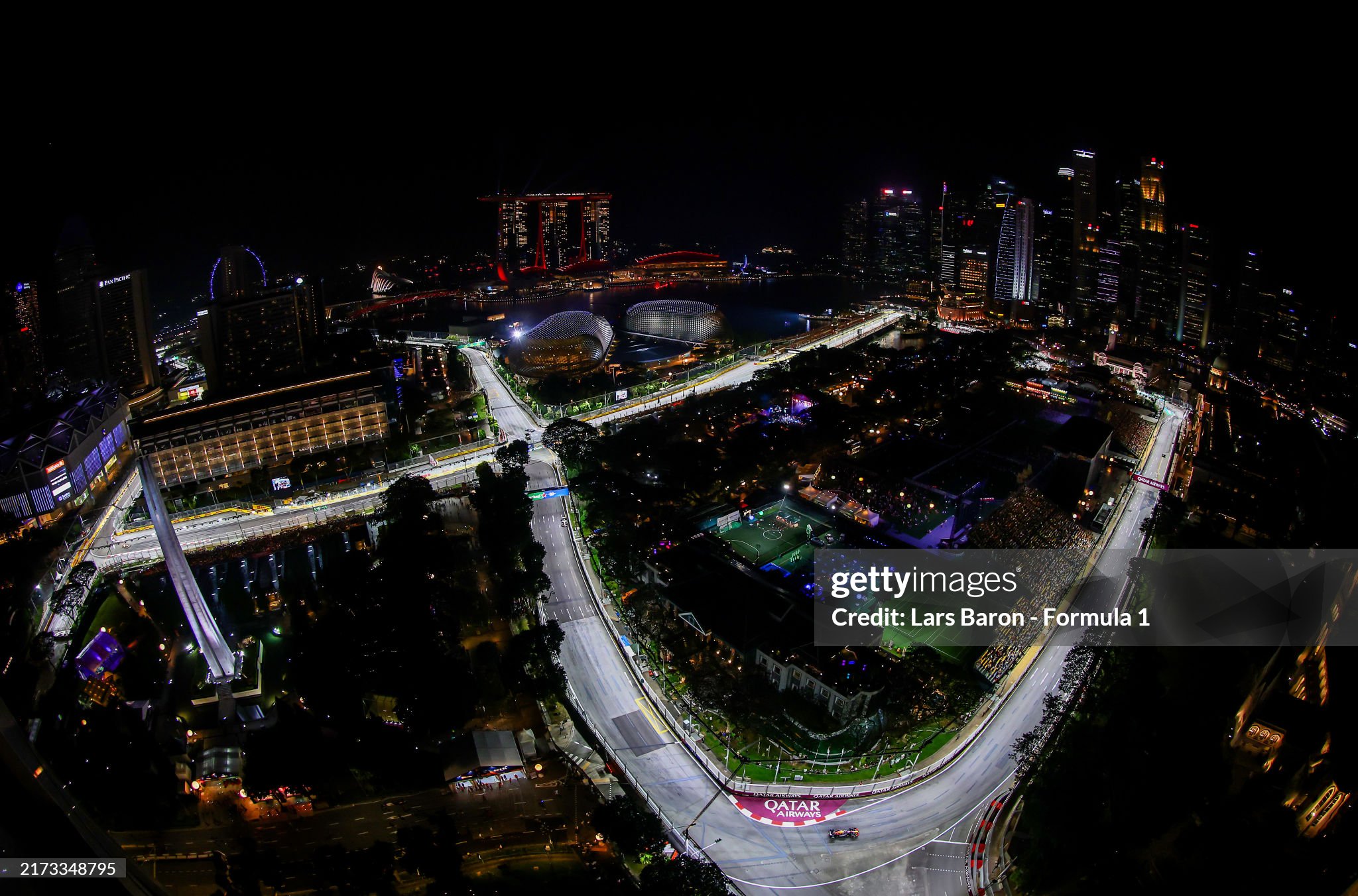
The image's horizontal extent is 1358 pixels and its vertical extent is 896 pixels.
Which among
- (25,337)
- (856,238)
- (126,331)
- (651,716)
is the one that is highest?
(856,238)

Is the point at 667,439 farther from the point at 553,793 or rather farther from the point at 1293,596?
the point at 1293,596

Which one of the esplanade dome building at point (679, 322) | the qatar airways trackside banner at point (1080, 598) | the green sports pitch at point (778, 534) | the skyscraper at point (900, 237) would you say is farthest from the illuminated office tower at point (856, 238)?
the qatar airways trackside banner at point (1080, 598)

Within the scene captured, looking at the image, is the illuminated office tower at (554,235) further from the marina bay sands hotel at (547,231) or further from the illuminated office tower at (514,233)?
the illuminated office tower at (514,233)

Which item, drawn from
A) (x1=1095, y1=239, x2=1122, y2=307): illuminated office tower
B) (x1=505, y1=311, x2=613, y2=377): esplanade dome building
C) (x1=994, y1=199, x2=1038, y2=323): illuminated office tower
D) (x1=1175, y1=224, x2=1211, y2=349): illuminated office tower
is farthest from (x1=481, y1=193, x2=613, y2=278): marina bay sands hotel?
(x1=1175, y1=224, x2=1211, y2=349): illuminated office tower

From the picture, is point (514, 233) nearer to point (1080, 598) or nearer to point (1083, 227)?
point (1083, 227)

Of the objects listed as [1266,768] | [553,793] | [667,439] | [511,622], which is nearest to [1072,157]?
[667,439]

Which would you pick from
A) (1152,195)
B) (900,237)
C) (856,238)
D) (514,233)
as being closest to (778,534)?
(1152,195)
